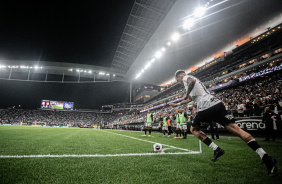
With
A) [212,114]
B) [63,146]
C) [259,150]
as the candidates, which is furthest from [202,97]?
[63,146]

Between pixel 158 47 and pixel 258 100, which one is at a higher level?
pixel 158 47

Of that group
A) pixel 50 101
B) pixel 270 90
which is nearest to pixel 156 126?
pixel 270 90

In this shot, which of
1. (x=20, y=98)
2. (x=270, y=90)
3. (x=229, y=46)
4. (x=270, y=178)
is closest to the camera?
(x=270, y=178)

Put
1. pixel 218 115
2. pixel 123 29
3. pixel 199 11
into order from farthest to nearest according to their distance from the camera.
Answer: pixel 123 29
pixel 199 11
pixel 218 115

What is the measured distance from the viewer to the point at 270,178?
2.00 meters

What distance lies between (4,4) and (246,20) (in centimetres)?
2882

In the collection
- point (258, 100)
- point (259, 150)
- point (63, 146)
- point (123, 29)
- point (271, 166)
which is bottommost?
point (63, 146)

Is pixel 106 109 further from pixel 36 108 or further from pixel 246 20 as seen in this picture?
pixel 246 20

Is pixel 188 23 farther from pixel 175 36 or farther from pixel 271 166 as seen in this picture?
pixel 271 166

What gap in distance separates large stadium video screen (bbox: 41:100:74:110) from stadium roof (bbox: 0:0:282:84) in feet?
79.6

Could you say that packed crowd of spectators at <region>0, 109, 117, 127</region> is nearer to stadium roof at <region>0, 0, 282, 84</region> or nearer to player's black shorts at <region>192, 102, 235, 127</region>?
stadium roof at <region>0, 0, 282, 84</region>

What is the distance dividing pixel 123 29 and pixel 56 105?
44547mm

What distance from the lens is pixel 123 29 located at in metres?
19.5

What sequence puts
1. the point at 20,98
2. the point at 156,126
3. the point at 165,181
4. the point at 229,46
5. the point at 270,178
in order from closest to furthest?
the point at 165,181 → the point at 270,178 → the point at 156,126 → the point at 229,46 → the point at 20,98
